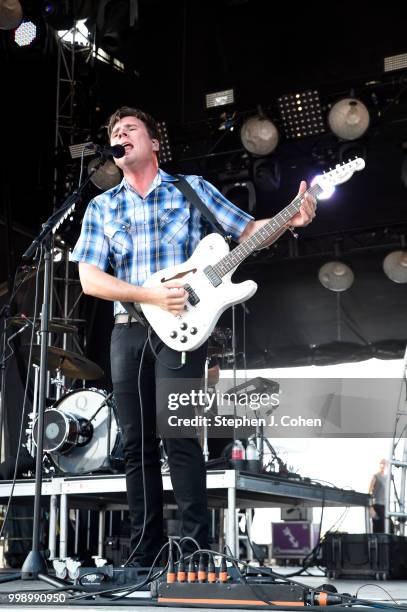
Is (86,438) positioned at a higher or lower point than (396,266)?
lower

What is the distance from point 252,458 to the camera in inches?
255

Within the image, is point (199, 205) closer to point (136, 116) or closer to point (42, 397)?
point (136, 116)

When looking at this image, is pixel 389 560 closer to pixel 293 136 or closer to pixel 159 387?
pixel 159 387

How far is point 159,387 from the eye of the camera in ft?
9.68

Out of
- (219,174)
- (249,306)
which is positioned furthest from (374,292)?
(219,174)

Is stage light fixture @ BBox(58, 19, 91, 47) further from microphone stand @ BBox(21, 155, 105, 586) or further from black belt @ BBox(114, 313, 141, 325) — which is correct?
black belt @ BBox(114, 313, 141, 325)

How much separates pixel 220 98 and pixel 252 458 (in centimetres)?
382

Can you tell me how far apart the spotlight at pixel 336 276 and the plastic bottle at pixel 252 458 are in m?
2.79

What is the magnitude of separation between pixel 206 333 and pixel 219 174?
19.1 ft

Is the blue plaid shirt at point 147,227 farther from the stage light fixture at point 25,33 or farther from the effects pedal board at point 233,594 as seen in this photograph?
the stage light fixture at point 25,33

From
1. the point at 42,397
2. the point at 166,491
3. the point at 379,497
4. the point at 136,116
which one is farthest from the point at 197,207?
the point at 379,497

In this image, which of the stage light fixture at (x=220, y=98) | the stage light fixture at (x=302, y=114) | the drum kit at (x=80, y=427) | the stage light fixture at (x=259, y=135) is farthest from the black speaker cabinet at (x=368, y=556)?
the stage light fixture at (x=220, y=98)

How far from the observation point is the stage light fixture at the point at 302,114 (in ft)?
25.6

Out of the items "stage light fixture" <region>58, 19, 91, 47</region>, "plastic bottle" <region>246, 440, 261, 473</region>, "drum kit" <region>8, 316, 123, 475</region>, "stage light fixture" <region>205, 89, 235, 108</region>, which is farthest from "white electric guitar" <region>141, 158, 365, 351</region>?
"stage light fixture" <region>58, 19, 91, 47</region>
